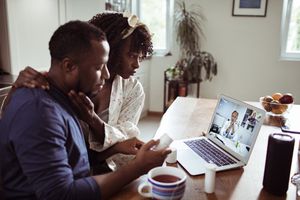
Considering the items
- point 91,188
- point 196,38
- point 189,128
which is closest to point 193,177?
point 91,188

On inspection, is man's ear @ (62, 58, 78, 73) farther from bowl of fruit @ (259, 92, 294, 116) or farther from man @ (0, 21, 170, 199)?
bowl of fruit @ (259, 92, 294, 116)

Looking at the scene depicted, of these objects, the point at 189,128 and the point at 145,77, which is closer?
the point at 189,128

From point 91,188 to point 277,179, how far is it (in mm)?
573

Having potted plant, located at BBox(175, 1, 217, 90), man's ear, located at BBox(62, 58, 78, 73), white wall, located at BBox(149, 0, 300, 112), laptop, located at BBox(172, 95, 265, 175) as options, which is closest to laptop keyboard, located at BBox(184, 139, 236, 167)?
laptop, located at BBox(172, 95, 265, 175)

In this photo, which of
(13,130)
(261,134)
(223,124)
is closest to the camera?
(13,130)

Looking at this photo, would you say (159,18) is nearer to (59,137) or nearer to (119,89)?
(119,89)

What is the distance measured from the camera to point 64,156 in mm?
818

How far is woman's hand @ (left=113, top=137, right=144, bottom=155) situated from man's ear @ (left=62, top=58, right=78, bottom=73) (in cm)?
43

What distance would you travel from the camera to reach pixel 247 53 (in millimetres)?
4199

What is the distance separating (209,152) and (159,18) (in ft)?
11.8

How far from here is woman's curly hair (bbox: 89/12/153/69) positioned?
1346 mm

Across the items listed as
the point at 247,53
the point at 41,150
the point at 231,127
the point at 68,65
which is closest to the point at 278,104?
the point at 231,127

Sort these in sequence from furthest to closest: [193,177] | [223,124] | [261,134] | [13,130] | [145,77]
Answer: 1. [145,77]
2. [261,134]
3. [223,124]
4. [193,177]
5. [13,130]

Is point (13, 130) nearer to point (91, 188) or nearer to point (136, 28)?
point (91, 188)
